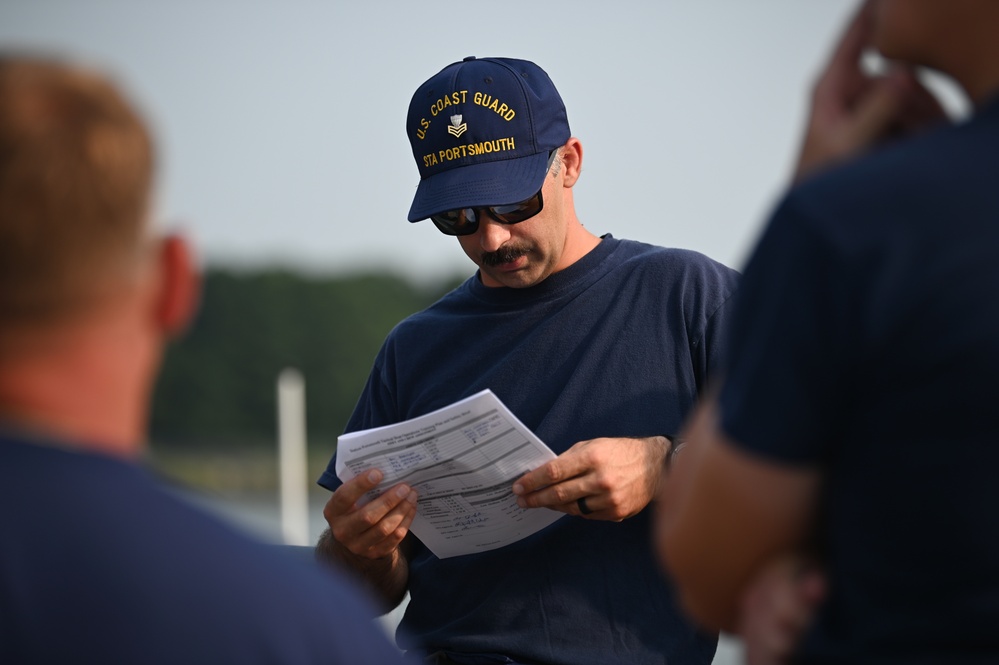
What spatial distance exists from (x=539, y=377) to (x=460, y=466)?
1.42ft

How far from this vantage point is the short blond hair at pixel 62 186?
1219 millimetres

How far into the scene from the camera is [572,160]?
3.33m

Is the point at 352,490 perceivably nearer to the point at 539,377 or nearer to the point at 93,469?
the point at 539,377

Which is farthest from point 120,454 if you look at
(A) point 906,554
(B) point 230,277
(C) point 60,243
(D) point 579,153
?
(B) point 230,277

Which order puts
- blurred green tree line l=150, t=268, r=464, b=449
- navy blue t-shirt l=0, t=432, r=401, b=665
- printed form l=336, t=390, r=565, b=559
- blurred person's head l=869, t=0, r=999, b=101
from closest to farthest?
navy blue t-shirt l=0, t=432, r=401, b=665 < blurred person's head l=869, t=0, r=999, b=101 < printed form l=336, t=390, r=565, b=559 < blurred green tree line l=150, t=268, r=464, b=449

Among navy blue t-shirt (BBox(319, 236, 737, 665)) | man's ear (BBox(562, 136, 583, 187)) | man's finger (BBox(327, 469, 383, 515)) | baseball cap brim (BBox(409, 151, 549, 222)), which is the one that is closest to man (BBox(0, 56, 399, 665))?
man's finger (BBox(327, 469, 383, 515))

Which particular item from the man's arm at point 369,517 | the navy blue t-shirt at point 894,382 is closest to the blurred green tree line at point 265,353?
the man's arm at point 369,517

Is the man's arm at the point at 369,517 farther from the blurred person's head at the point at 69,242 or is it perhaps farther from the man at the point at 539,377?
the blurred person's head at the point at 69,242

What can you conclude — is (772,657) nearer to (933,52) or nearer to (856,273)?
→ (856,273)

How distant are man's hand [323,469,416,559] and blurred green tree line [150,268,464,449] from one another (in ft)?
167

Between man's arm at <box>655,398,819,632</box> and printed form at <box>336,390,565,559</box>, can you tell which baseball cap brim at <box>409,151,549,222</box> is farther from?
man's arm at <box>655,398,819,632</box>

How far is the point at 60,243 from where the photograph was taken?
4.03 ft

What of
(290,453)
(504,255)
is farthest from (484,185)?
(290,453)

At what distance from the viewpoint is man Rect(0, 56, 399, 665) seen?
117cm
